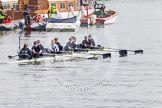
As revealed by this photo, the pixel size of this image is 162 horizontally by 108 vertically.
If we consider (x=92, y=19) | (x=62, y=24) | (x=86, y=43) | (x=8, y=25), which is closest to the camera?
(x=86, y=43)

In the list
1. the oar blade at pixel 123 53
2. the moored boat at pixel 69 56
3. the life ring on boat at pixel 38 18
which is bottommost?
the oar blade at pixel 123 53

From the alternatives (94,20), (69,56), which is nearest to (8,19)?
(94,20)

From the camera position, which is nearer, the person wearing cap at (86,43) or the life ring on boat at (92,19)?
the person wearing cap at (86,43)

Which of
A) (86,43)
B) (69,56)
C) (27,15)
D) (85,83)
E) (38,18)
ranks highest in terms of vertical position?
(27,15)

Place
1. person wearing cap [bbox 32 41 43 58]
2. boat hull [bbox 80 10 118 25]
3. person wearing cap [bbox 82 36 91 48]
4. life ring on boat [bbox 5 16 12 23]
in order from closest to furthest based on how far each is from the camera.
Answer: person wearing cap [bbox 32 41 43 58] → person wearing cap [bbox 82 36 91 48] → life ring on boat [bbox 5 16 12 23] → boat hull [bbox 80 10 118 25]

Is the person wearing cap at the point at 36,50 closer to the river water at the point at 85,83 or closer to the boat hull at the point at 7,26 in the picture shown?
the river water at the point at 85,83

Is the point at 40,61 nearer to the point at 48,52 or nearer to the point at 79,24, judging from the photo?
the point at 48,52

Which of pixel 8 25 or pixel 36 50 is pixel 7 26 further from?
pixel 36 50

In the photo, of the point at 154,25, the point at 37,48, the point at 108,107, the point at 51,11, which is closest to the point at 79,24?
the point at 51,11

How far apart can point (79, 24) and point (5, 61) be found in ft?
118

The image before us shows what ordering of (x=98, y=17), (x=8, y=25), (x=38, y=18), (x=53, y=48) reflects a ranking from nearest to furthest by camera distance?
(x=53, y=48), (x=8, y=25), (x=38, y=18), (x=98, y=17)

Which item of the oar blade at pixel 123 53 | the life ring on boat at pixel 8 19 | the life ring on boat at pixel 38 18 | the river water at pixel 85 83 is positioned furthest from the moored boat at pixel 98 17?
the oar blade at pixel 123 53

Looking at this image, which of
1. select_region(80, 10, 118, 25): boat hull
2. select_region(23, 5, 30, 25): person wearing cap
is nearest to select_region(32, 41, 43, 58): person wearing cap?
select_region(23, 5, 30, 25): person wearing cap

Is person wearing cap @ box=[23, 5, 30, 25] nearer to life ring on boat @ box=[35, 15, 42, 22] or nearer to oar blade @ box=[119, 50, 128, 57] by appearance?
life ring on boat @ box=[35, 15, 42, 22]
